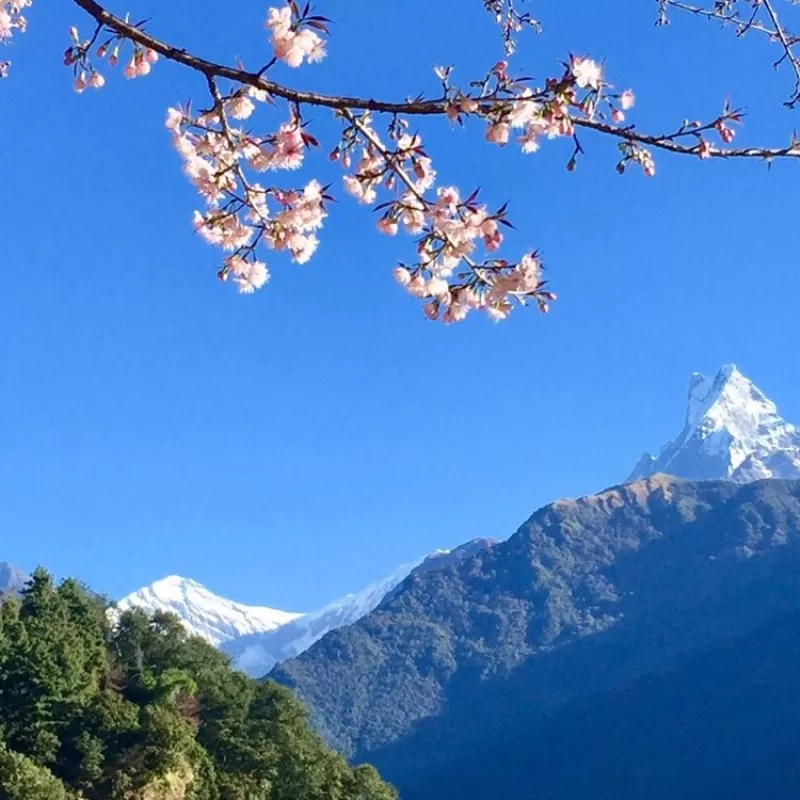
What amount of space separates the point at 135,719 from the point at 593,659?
11304 centimetres

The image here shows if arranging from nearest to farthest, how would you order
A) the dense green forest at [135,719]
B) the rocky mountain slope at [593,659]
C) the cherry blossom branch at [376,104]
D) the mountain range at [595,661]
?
1. the cherry blossom branch at [376,104]
2. the dense green forest at [135,719]
3. the mountain range at [595,661]
4. the rocky mountain slope at [593,659]

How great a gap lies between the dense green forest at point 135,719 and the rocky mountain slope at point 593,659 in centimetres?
5836

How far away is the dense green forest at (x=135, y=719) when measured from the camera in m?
23.2

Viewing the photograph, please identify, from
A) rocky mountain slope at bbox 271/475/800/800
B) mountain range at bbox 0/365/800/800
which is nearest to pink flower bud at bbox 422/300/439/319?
rocky mountain slope at bbox 271/475/800/800

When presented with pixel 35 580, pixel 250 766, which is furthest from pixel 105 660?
pixel 250 766

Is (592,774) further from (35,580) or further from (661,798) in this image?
(35,580)

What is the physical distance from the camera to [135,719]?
79.2 ft

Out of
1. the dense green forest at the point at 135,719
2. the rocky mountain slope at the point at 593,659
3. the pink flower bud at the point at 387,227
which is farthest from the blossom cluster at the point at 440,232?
the rocky mountain slope at the point at 593,659

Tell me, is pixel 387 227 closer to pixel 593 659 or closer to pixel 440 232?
pixel 440 232

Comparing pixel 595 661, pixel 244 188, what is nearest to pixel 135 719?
pixel 244 188

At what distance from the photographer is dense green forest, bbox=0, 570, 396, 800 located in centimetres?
2317

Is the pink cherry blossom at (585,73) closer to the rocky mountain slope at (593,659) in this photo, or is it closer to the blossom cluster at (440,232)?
the blossom cluster at (440,232)

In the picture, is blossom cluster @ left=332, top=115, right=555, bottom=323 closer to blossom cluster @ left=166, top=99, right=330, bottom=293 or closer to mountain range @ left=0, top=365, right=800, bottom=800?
blossom cluster @ left=166, top=99, right=330, bottom=293

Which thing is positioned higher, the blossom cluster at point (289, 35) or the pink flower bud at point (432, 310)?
the blossom cluster at point (289, 35)
